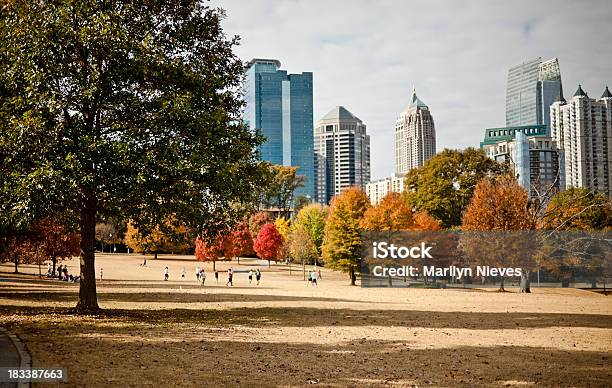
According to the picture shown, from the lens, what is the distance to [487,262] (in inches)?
1838

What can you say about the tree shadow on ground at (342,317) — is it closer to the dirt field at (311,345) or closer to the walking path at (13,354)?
the dirt field at (311,345)

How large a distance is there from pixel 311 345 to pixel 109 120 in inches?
431

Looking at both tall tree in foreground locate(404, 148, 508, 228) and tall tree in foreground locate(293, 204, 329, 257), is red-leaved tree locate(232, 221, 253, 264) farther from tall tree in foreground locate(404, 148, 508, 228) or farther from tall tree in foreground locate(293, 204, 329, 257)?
tall tree in foreground locate(404, 148, 508, 228)

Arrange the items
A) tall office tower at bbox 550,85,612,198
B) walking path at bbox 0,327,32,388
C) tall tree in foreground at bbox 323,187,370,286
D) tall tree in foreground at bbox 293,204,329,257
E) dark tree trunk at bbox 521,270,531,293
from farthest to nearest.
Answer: tall tree in foreground at bbox 293,204,329,257 < tall tree in foreground at bbox 323,187,370,286 < tall office tower at bbox 550,85,612,198 < dark tree trunk at bbox 521,270,531,293 < walking path at bbox 0,327,32,388

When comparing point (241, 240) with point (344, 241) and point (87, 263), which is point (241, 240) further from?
point (87, 263)

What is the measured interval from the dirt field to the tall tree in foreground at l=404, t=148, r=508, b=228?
3425 cm

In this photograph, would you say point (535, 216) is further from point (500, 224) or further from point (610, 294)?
point (610, 294)

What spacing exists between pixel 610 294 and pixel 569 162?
31.9 m

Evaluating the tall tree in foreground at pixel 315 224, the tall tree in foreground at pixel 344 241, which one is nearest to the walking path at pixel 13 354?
the tall tree in foreground at pixel 344 241

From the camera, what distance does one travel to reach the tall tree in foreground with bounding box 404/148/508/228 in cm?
6262

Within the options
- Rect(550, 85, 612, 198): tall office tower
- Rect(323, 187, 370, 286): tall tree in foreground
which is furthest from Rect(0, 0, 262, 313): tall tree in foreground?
Rect(323, 187, 370, 286): tall tree in foreground

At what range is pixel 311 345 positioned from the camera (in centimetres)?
1630

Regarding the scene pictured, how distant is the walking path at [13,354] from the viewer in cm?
1158

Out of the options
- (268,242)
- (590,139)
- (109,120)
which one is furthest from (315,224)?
(109,120)
